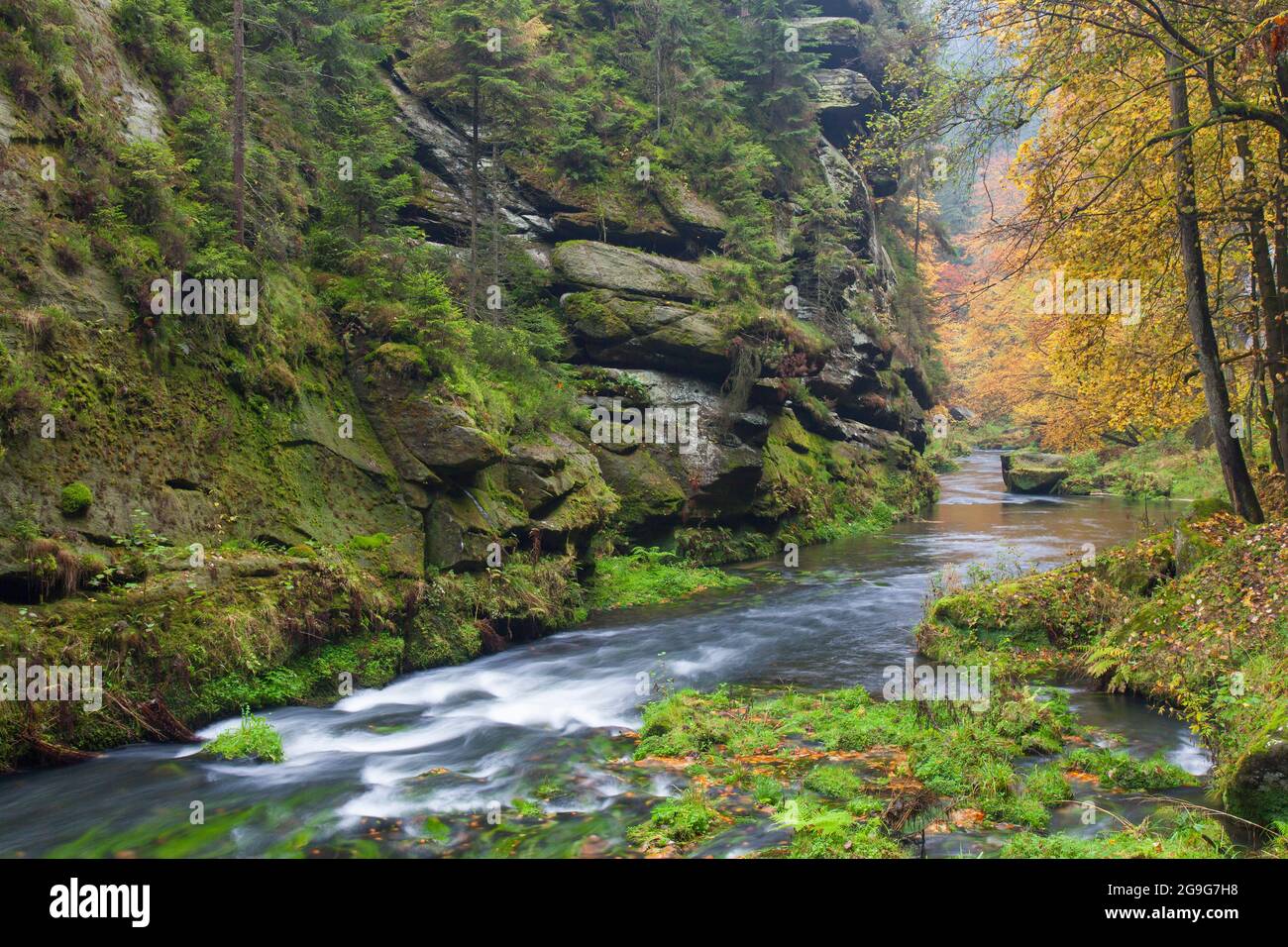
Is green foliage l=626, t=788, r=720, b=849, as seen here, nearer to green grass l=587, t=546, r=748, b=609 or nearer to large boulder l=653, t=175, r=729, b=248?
green grass l=587, t=546, r=748, b=609

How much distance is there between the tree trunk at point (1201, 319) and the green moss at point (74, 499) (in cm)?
1410

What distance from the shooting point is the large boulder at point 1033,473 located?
35.5 meters

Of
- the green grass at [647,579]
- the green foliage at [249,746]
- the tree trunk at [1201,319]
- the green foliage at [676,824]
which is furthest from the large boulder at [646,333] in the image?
the green foliage at [676,824]

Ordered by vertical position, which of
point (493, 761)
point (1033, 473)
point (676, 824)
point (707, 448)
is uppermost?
point (707, 448)

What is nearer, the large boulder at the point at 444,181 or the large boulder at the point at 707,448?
the large boulder at the point at 707,448

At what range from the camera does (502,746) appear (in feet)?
31.0

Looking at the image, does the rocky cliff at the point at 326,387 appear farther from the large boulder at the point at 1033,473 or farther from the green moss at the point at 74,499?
the large boulder at the point at 1033,473

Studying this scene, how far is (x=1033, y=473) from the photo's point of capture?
35.5 metres

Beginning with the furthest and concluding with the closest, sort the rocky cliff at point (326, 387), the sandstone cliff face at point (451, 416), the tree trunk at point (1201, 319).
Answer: the tree trunk at point (1201, 319), the sandstone cliff face at point (451, 416), the rocky cliff at point (326, 387)

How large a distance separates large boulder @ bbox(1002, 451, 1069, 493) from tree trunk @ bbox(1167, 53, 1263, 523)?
2555cm

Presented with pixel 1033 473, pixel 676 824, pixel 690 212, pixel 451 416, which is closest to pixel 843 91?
pixel 690 212

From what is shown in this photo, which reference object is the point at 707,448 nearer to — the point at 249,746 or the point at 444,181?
the point at 444,181

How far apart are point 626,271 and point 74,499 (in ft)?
49.1
